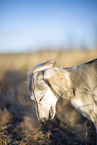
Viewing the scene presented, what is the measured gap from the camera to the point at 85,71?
164cm

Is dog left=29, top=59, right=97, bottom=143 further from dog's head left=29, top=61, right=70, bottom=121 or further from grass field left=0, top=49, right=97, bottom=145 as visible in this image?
grass field left=0, top=49, right=97, bottom=145

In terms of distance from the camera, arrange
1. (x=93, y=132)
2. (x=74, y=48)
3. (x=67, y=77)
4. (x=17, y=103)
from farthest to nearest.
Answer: (x=74, y=48), (x=17, y=103), (x=93, y=132), (x=67, y=77)

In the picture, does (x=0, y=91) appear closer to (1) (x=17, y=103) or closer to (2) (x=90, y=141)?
(1) (x=17, y=103)

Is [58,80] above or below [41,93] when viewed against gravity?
above

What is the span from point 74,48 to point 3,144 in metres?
8.85

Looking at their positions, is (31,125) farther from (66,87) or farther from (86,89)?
(86,89)

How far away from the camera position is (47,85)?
1.76 m

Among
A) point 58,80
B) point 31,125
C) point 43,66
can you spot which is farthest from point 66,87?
point 31,125

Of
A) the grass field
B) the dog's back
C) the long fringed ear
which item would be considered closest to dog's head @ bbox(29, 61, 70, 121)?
the long fringed ear

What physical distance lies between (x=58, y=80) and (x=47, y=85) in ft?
0.53

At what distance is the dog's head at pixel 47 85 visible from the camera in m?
1.72

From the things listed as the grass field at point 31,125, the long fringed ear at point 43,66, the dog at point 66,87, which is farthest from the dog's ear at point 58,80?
the grass field at point 31,125

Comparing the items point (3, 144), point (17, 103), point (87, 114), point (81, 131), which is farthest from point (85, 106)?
point (17, 103)

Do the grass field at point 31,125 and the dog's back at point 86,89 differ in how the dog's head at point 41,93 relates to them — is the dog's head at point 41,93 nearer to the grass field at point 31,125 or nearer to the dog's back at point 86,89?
the dog's back at point 86,89
